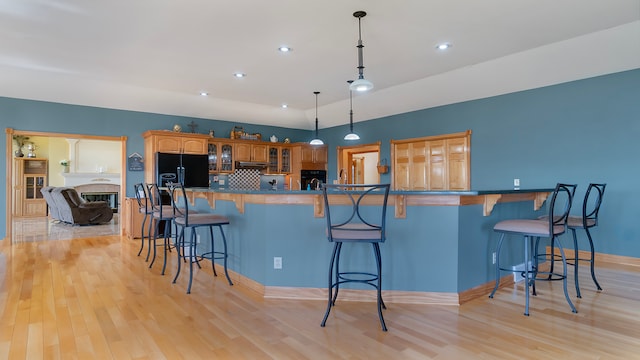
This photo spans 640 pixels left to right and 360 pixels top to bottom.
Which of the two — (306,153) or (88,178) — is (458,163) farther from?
(88,178)

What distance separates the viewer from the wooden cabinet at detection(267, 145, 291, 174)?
8.36 m

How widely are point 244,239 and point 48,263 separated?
283 centimetres

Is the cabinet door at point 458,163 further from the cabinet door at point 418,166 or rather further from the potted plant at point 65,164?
the potted plant at point 65,164

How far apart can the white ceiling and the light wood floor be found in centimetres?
256

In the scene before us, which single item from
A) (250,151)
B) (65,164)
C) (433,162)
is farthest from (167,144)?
(65,164)

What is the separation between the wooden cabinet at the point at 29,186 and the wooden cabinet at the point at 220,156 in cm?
670

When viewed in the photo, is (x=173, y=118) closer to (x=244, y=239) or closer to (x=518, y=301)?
(x=244, y=239)

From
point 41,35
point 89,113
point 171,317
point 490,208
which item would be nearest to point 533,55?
point 490,208

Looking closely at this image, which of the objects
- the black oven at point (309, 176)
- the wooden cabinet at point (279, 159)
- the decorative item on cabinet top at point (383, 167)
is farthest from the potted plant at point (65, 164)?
the decorative item on cabinet top at point (383, 167)

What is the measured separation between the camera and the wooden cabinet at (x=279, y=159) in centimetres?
836

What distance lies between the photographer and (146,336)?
2.38 m

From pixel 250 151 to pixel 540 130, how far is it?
5541 mm

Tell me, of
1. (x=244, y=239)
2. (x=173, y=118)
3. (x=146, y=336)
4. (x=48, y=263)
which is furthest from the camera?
(x=173, y=118)

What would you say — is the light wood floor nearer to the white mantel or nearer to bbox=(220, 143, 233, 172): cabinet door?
bbox=(220, 143, 233, 172): cabinet door
